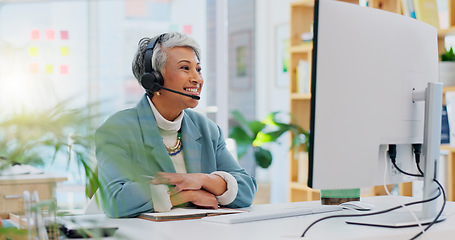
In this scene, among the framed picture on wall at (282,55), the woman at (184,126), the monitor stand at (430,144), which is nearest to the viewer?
the monitor stand at (430,144)

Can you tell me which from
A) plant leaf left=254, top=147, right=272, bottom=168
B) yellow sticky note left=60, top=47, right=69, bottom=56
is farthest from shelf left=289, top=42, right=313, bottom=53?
yellow sticky note left=60, top=47, right=69, bottom=56

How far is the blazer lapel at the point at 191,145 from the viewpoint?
6.30 feet

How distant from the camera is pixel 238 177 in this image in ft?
6.16

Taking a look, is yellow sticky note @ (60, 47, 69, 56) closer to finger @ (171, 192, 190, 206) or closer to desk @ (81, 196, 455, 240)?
finger @ (171, 192, 190, 206)

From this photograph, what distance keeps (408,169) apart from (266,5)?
3974 mm

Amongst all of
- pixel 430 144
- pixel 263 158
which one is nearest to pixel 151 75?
pixel 430 144

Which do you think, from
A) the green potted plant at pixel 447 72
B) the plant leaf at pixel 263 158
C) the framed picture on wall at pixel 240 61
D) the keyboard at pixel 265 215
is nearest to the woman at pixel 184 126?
the keyboard at pixel 265 215

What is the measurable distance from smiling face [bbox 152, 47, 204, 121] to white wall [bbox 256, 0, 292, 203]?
2920mm

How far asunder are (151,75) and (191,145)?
11.7 inches

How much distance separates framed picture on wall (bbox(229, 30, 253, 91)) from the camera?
17.2 feet

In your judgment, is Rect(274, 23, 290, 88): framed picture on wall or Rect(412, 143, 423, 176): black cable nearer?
Rect(412, 143, 423, 176): black cable

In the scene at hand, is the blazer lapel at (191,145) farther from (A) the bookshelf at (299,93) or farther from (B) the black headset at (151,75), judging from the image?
(A) the bookshelf at (299,93)

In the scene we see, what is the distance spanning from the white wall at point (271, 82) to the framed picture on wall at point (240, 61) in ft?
0.29

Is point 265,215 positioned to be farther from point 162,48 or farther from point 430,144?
point 162,48
